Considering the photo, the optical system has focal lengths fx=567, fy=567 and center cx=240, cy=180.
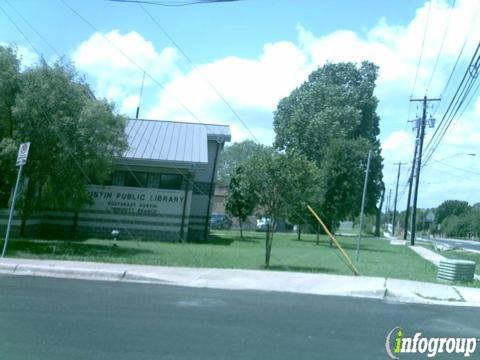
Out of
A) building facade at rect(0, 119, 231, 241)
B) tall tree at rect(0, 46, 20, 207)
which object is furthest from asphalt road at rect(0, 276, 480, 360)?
building facade at rect(0, 119, 231, 241)

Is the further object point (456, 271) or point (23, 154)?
point (456, 271)

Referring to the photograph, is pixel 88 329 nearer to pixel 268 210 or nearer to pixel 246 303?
pixel 246 303

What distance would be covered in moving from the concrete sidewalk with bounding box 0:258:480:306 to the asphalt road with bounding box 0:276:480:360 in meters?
0.65

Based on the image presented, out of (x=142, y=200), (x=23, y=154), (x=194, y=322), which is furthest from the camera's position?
(x=142, y=200)

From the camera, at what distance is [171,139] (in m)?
29.0

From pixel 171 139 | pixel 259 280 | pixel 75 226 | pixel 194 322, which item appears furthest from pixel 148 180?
pixel 194 322

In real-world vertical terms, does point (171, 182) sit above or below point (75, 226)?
above

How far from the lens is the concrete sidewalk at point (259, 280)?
40.0 feet

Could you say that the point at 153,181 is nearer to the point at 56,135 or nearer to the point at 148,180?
the point at 148,180

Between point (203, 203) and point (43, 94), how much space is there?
14948 millimetres

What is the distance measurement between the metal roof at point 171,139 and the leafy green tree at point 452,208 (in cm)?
13394

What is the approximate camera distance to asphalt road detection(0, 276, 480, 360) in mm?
6883

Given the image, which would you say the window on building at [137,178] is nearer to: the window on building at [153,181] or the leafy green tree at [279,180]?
the window on building at [153,181]

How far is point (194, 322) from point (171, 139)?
21076 millimetres
